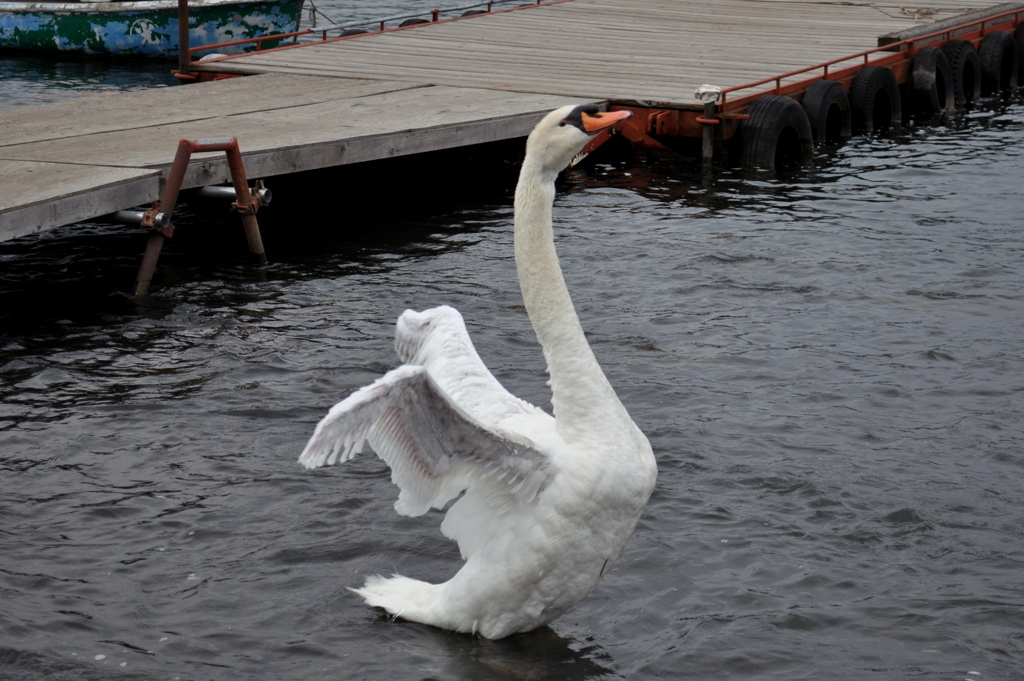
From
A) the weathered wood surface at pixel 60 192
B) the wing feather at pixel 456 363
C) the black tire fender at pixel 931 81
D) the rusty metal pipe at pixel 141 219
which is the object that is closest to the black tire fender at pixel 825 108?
the black tire fender at pixel 931 81

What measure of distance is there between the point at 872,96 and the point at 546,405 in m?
11.6

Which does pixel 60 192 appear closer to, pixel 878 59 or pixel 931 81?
pixel 878 59

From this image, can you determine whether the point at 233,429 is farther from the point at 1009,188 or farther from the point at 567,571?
the point at 1009,188

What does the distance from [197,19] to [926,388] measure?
25.6m

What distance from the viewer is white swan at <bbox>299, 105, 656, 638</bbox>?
534 cm

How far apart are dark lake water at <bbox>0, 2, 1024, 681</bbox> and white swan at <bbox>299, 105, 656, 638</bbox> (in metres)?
0.37

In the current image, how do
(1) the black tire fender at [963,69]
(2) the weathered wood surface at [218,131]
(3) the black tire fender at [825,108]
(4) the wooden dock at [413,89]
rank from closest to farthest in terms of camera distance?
(2) the weathered wood surface at [218,131] < (4) the wooden dock at [413,89] < (3) the black tire fender at [825,108] < (1) the black tire fender at [963,69]

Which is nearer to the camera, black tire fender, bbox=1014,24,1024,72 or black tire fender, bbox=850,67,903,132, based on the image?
black tire fender, bbox=850,67,903,132

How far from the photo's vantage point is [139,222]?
1083cm

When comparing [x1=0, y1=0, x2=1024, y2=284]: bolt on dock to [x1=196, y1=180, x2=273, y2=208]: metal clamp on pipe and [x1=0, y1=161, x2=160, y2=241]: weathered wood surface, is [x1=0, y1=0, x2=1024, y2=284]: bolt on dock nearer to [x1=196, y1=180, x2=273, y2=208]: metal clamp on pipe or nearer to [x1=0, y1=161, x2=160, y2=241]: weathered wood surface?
[x1=0, y1=161, x2=160, y2=241]: weathered wood surface

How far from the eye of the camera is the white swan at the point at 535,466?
5.34 meters

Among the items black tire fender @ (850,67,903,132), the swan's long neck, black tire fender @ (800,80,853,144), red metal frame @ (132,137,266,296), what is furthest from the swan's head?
black tire fender @ (850,67,903,132)

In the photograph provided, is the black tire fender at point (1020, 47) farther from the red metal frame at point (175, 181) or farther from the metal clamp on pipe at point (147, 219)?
the metal clamp on pipe at point (147, 219)

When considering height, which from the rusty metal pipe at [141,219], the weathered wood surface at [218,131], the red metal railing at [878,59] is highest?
the red metal railing at [878,59]
